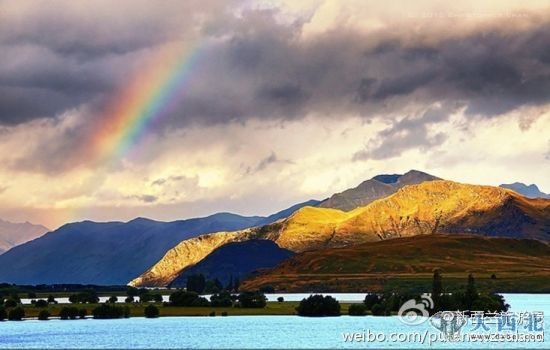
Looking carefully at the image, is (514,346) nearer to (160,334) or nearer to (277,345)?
(277,345)

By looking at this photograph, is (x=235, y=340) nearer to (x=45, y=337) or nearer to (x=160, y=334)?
Answer: (x=160, y=334)

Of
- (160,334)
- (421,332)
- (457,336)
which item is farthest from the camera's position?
(160,334)

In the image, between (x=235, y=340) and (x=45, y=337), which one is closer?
(x=235, y=340)

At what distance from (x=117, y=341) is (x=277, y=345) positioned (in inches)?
1511

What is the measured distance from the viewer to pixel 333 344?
152875mm

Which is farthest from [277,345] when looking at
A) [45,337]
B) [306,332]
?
[45,337]

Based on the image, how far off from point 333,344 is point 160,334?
180 ft

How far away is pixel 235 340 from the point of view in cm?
17012

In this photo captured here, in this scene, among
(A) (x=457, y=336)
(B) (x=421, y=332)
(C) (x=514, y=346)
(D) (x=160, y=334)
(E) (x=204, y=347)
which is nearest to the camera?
(C) (x=514, y=346)

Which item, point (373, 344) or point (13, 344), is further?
point (13, 344)

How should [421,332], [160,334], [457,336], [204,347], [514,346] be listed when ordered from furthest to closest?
[160,334]
[421,332]
[457,336]
[204,347]
[514,346]

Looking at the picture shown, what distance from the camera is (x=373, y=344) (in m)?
150

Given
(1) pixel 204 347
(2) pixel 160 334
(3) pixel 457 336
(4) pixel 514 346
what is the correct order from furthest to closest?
(2) pixel 160 334 → (3) pixel 457 336 → (1) pixel 204 347 → (4) pixel 514 346

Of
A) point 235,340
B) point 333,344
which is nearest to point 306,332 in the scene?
point 235,340
